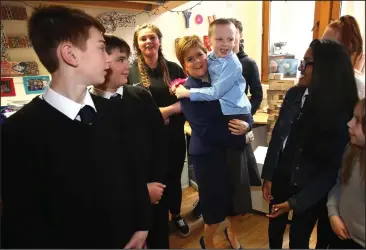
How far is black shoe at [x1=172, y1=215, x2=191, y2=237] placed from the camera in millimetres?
1139

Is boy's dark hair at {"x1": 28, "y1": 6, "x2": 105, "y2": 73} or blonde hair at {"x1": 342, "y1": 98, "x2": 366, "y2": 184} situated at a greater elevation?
boy's dark hair at {"x1": 28, "y1": 6, "x2": 105, "y2": 73}

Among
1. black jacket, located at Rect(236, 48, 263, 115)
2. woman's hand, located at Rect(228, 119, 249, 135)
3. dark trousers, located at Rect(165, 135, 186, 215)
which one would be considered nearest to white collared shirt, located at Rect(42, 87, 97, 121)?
woman's hand, located at Rect(228, 119, 249, 135)

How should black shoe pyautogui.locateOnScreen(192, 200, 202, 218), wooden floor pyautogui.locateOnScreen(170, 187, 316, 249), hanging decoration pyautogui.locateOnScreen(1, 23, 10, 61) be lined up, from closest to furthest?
hanging decoration pyautogui.locateOnScreen(1, 23, 10, 61) < wooden floor pyautogui.locateOnScreen(170, 187, 316, 249) < black shoe pyautogui.locateOnScreen(192, 200, 202, 218)

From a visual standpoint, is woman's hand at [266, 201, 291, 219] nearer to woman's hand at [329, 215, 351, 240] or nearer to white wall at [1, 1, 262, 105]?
woman's hand at [329, 215, 351, 240]

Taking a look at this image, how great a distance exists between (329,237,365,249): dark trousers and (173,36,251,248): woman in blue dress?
394 millimetres

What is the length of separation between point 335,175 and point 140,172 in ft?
1.37

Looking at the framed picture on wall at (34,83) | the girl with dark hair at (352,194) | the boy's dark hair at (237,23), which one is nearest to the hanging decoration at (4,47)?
the framed picture on wall at (34,83)

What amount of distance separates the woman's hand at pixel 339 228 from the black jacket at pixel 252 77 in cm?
60

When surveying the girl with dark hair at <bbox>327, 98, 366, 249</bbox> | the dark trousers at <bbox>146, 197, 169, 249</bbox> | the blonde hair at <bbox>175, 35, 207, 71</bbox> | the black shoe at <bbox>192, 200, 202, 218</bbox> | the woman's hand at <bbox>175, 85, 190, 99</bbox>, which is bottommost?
the black shoe at <bbox>192, 200, 202, 218</bbox>

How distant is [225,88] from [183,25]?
0.87ft

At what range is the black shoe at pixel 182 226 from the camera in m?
1.14

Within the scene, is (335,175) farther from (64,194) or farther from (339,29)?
(64,194)

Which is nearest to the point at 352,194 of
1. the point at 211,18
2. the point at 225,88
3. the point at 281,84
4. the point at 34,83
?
the point at 281,84

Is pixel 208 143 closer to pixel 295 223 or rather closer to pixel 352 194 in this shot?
pixel 295 223
